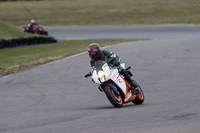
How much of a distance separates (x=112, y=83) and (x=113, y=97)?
0.31 metres

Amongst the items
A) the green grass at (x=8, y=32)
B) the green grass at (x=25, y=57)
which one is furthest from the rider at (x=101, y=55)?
the green grass at (x=8, y=32)

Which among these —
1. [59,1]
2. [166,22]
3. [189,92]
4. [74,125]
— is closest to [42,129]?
[74,125]

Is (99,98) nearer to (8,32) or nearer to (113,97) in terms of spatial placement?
(113,97)

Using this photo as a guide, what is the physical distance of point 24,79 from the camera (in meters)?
13.0

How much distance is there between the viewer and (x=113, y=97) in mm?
8203

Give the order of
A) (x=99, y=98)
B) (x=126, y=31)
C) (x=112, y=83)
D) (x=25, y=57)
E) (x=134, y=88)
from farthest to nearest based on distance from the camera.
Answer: (x=126, y=31) → (x=25, y=57) → (x=99, y=98) → (x=134, y=88) → (x=112, y=83)

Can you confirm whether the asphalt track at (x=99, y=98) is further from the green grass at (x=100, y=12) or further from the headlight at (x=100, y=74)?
the green grass at (x=100, y=12)

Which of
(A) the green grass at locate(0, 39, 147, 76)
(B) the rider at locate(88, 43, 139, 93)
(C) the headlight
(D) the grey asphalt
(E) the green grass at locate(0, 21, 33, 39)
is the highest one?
(B) the rider at locate(88, 43, 139, 93)

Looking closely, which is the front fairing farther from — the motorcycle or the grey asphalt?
the grey asphalt

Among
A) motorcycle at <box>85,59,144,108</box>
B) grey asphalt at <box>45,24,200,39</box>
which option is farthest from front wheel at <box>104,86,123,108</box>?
grey asphalt at <box>45,24,200,39</box>

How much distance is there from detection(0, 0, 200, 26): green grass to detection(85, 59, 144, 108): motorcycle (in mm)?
24668

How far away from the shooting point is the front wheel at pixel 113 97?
8.12 m

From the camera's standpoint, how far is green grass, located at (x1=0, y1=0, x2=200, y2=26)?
3566 centimetres

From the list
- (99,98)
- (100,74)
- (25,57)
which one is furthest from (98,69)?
(25,57)
